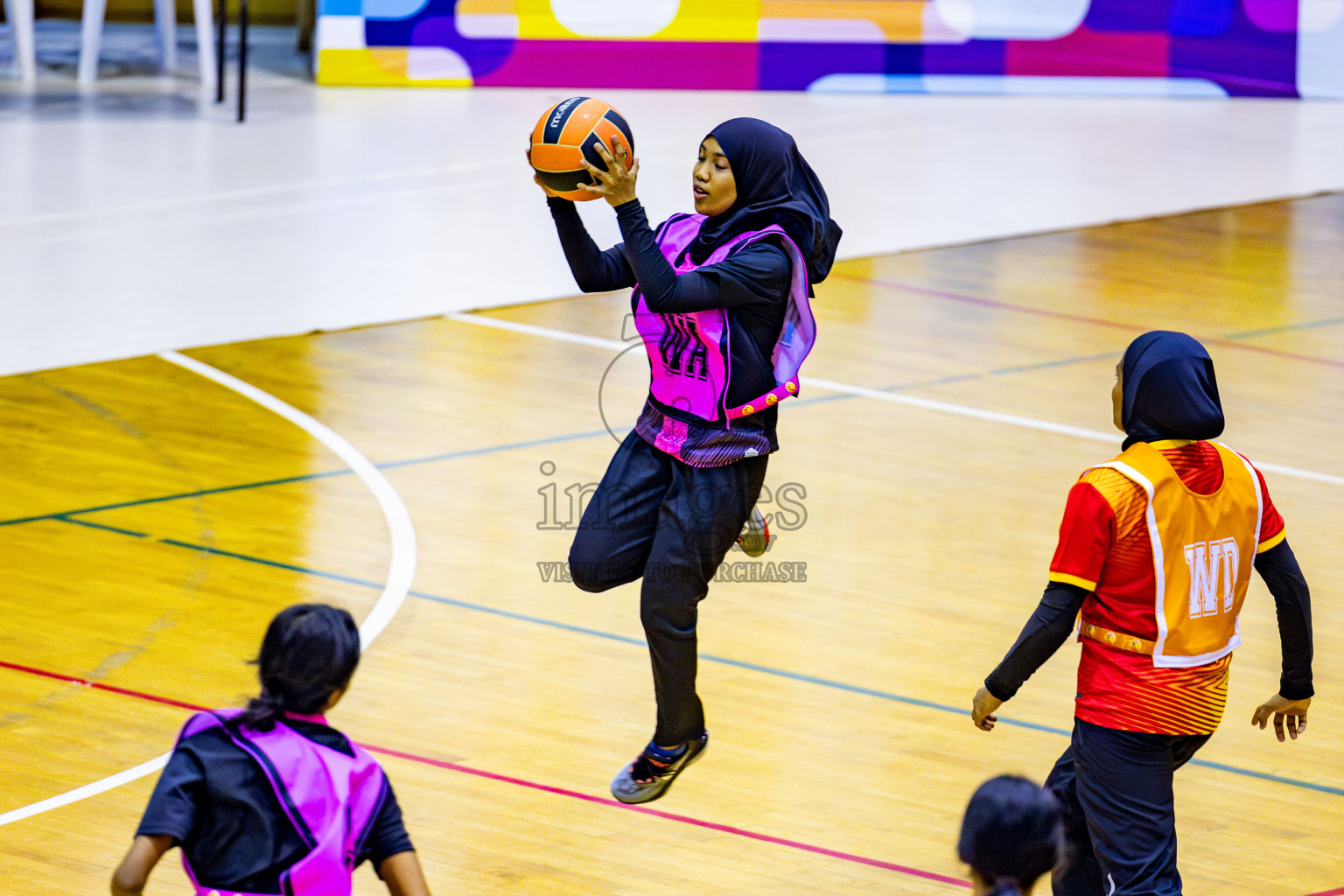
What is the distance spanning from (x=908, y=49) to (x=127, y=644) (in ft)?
44.1

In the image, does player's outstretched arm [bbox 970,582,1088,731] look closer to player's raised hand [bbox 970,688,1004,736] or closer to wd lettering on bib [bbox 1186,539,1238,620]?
player's raised hand [bbox 970,688,1004,736]

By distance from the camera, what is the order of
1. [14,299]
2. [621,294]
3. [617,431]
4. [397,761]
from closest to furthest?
[397,761] → [617,431] → [14,299] → [621,294]

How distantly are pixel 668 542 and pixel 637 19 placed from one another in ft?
44.7

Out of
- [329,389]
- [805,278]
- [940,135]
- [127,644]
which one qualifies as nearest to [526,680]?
[127,644]

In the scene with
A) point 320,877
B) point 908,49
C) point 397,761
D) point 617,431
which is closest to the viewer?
point 320,877

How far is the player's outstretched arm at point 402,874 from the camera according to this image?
10.1 feet

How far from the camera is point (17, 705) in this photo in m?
5.46

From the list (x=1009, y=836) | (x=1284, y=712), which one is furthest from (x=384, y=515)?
(x=1009, y=836)

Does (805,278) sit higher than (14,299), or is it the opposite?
(805,278)

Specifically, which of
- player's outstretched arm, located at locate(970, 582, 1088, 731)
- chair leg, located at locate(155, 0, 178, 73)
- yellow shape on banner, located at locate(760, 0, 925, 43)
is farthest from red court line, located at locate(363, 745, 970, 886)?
chair leg, located at locate(155, 0, 178, 73)

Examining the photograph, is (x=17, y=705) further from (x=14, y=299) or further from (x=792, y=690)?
(x=14, y=299)

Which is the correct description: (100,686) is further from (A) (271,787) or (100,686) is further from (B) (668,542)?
(A) (271,787)

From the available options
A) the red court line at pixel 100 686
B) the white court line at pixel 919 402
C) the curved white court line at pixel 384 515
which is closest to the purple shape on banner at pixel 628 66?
the white court line at pixel 919 402

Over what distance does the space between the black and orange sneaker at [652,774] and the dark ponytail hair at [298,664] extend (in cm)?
186
